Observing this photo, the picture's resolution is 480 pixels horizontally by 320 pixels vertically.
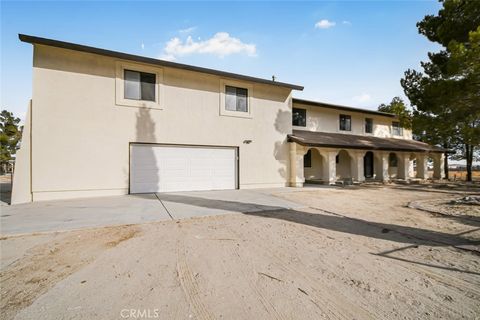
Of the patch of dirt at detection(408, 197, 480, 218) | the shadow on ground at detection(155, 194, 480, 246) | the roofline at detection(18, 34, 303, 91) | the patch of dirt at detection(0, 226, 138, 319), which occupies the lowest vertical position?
the patch of dirt at detection(408, 197, 480, 218)

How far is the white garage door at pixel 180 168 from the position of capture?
10.4 m

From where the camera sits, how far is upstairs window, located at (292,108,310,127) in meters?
16.6

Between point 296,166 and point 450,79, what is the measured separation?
321 inches

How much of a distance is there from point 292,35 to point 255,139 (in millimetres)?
5713

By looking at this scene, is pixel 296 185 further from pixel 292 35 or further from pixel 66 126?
pixel 66 126

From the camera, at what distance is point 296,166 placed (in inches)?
539

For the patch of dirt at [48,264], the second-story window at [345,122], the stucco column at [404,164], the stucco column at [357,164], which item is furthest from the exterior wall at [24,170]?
the stucco column at [404,164]

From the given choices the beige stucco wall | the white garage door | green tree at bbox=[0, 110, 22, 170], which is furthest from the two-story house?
green tree at bbox=[0, 110, 22, 170]

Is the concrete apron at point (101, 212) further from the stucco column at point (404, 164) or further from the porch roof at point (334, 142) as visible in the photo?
the stucco column at point (404, 164)

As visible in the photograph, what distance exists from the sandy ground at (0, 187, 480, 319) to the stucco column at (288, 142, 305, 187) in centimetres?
830

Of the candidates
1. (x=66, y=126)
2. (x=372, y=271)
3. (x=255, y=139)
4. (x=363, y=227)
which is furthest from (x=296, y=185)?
(x=66, y=126)

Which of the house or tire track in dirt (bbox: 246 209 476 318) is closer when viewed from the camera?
tire track in dirt (bbox: 246 209 476 318)

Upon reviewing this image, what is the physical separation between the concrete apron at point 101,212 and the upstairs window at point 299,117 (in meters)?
9.53

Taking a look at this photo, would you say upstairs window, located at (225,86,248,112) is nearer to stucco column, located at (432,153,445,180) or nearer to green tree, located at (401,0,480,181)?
green tree, located at (401,0,480,181)
